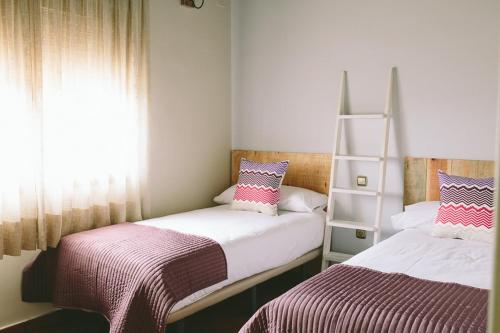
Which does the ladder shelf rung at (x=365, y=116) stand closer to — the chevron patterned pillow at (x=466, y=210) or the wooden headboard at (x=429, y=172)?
the wooden headboard at (x=429, y=172)

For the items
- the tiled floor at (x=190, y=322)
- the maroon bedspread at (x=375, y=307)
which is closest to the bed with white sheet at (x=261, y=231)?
the tiled floor at (x=190, y=322)

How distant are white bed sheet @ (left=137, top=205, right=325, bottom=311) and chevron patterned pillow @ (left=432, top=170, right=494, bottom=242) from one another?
34.6 inches

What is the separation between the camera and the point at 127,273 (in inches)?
88.2

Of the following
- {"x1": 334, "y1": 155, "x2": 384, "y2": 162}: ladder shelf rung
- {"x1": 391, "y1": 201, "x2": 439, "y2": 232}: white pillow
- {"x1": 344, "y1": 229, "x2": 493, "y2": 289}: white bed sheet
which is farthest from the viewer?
{"x1": 334, "y1": 155, "x2": 384, "y2": 162}: ladder shelf rung

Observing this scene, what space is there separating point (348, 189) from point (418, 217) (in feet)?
Result: 2.05

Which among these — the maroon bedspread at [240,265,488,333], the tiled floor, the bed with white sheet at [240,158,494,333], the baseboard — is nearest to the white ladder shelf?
the bed with white sheet at [240,158,494,333]

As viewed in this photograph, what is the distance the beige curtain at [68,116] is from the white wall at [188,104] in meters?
0.23

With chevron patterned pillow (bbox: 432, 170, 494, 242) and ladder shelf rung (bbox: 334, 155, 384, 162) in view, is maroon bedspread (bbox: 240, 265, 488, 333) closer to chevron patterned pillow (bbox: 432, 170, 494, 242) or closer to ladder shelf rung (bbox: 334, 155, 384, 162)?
chevron patterned pillow (bbox: 432, 170, 494, 242)

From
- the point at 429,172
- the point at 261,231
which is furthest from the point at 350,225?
the point at 261,231

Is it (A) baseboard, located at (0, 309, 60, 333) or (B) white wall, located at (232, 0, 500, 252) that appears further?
(B) white wall, located at (232, 0, 500, 252)

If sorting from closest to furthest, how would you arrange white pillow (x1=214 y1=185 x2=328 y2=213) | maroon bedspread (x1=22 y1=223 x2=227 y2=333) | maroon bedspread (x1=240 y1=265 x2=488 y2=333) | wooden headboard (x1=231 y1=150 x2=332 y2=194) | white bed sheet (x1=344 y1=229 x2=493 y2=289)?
maroon bedspread (x1=240 y1=265 x2=488 y2=333) < white bed sheet (x1=344 y1=229 x2=493 y2=289) < maroon bedspread (x1=22 y1=223 x2=227 y2=333) < white pillow (x1=214 y1=185 x2=328 y2=213) < wooden headboard (x1=231 y1=150 x2=332 y2=194)

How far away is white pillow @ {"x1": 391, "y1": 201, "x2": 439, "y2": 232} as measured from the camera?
110 inches

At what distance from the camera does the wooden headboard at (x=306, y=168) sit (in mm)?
3551

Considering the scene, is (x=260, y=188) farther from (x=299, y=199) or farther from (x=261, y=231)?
(x=261, y=231)
